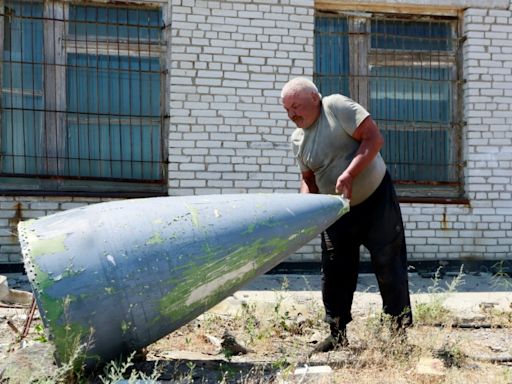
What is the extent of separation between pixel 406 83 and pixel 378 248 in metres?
3.70

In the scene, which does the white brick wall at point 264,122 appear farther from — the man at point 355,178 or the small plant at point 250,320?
the man at point 355,178

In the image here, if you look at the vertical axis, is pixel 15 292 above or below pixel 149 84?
below

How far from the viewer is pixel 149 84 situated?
638 cm

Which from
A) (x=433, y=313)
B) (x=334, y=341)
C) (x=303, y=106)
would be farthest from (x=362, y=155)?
(x=433, y=313)

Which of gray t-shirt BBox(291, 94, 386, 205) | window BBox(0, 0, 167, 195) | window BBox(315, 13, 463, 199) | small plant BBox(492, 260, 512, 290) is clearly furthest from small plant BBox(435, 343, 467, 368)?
window BBox(0, 0, 167, 195)

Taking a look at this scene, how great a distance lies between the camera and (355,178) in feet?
11.6

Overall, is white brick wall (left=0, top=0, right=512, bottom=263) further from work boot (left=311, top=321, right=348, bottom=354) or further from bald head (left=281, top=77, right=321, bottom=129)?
bald head (left=281, top=77, right=321, bottom=129)

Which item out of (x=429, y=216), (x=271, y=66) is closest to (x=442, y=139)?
(x=429, y=216)

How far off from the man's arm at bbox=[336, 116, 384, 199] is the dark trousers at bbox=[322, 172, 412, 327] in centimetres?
24

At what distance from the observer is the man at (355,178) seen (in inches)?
139

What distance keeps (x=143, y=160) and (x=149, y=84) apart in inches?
29.6

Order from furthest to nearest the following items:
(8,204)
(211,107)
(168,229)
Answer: (211,107) < (8,204) < (168,229)

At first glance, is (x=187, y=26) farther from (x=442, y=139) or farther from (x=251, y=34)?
(x=442, y=139)

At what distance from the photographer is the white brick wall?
621 cm
